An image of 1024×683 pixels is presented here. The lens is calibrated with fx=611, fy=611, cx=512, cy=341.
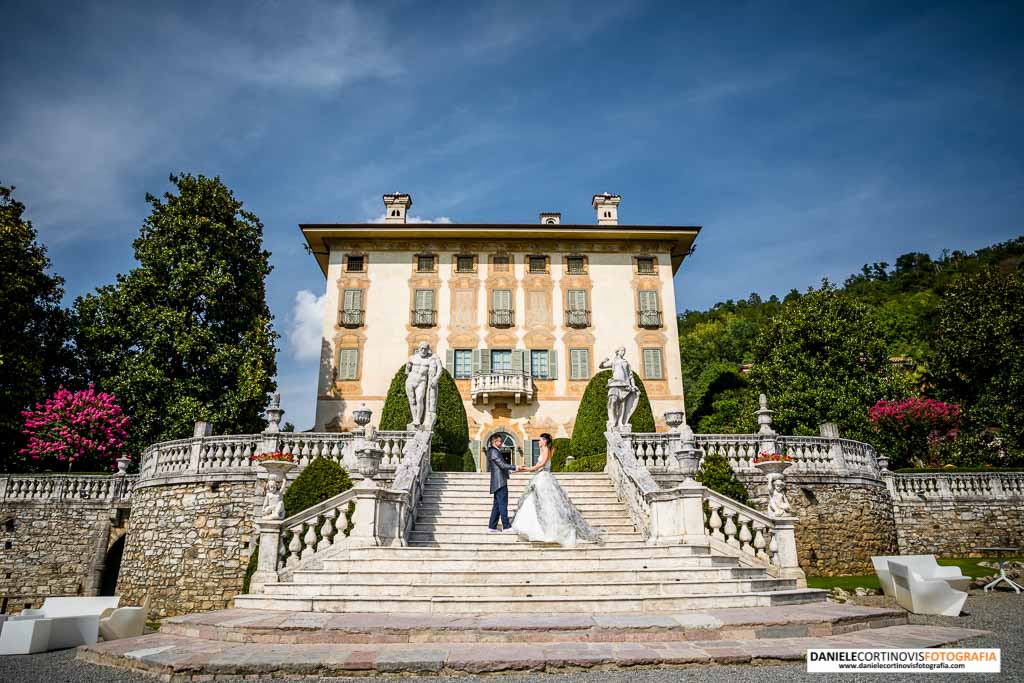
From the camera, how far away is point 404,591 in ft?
26.7

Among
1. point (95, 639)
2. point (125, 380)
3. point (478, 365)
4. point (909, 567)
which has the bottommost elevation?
point (95, 639)

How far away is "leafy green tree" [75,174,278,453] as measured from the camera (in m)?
22.8

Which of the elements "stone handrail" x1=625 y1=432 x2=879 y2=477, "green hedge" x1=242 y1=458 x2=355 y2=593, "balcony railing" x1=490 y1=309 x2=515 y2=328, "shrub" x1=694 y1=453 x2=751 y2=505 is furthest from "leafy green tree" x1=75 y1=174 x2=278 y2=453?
"shrub" x1=694 y1=453 x2=751 y2=505

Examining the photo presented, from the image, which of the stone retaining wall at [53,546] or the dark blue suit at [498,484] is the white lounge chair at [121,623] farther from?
the stone retaining wall at [53,546]

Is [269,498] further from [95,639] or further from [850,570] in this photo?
[850,570]

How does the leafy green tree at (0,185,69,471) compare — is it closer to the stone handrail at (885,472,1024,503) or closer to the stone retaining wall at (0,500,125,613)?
the stone retaining wall at (0,500,125,613)

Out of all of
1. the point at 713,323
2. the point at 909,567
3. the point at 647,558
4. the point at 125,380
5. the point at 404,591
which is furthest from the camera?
the point at 713,323

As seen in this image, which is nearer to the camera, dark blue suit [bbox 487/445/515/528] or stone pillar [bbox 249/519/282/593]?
stone pillar [bbox 249/519/282/593]

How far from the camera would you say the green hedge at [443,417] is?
57.0ft

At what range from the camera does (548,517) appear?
403 inches

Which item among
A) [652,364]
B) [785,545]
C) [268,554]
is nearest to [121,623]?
[268,554]

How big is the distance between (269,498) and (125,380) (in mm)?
16226

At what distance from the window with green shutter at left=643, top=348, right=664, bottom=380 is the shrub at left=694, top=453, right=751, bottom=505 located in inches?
502

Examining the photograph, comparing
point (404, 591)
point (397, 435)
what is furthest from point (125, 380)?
point (404, 591)
